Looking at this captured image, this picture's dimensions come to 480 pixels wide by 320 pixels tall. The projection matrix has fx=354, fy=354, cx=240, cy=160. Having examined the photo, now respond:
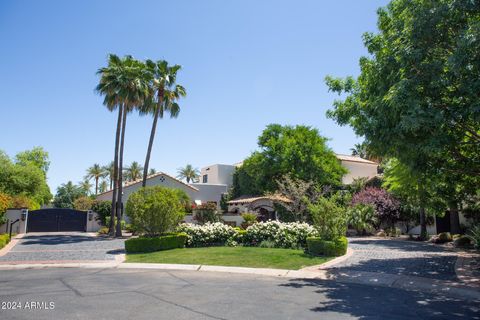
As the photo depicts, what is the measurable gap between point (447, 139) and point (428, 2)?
3.71 m

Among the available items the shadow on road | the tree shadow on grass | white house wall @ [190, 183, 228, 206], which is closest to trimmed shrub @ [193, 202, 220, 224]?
the shadow on road

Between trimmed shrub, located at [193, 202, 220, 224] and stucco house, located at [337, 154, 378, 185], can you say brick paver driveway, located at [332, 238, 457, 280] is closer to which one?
trimmed shrub, located at [193, 202, 220, 224]

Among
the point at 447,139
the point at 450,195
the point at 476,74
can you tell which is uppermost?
the point at 476,74

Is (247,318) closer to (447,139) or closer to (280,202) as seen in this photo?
(447,139)

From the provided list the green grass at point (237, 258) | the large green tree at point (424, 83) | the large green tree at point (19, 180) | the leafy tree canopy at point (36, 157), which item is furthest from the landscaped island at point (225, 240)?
the leafy tree canopy at point (36, 157)

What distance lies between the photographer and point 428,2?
947cm

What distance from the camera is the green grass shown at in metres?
14.1

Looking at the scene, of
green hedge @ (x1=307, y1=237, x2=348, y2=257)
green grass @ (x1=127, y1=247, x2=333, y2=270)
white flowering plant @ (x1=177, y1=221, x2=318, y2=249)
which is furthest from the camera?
white flowering plant @ (x1=177, y1=221, x2=318, y2=249)

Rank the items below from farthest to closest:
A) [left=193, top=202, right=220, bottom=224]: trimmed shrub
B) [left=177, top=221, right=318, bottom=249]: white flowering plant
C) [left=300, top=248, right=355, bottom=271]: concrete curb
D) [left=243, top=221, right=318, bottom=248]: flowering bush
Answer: [left=193, top=202, right=220, bottom=224]: trimmed shrub
[left=177, top=221, right=318, bottom=249]: white flowering plant
[left=243, top=221, right=318, bottom=248]: flowering bush
[left=300, top=248, right=355, bottom=271]: concrete curb

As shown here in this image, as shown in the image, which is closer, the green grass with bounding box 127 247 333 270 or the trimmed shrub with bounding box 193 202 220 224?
the green grass with bounding box 127 247 333 270

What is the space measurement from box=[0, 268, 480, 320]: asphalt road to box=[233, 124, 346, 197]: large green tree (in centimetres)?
2372

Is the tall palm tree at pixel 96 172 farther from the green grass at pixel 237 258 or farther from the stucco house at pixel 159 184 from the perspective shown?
the green grass at pixel 237 258

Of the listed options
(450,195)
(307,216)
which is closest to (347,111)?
(450,195)

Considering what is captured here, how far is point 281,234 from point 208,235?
4.19 metres
